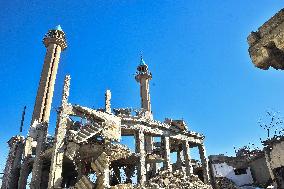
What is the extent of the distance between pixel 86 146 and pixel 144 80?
24.1 metres

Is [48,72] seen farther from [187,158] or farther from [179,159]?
[187,158]

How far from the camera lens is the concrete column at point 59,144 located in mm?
20906

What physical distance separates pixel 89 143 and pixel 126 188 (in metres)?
5.92

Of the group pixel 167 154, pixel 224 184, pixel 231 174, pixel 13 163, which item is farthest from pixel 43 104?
pixel 231 174

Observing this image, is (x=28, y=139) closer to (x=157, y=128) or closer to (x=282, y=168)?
(x=157, y=128)

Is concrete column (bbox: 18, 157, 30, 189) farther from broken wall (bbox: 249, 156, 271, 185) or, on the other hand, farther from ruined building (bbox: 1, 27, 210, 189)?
broken wall (bbox: 249, 156, 271, 185)

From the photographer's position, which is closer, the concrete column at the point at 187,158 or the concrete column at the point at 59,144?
the concrete column at the point at 59,144

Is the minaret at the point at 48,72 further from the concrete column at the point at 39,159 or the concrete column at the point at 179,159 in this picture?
the concrete column at the point at 179,159

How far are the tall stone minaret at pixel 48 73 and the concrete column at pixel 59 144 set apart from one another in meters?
9.49

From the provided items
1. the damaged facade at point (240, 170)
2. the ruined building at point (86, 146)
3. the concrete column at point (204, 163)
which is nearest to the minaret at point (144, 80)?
the ruined building at point (86, 146)

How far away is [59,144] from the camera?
22.1 meters

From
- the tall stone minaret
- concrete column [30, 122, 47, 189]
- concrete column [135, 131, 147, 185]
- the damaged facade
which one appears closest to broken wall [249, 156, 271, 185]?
the damaged facade

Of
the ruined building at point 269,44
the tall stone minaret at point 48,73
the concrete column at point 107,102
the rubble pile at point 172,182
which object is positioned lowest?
the ruined building at point 269,44

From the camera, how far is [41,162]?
24.5m
